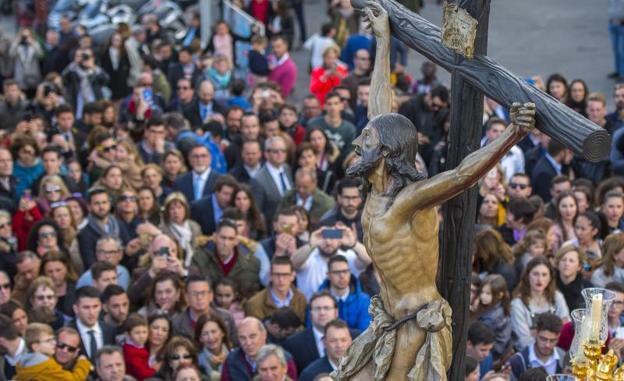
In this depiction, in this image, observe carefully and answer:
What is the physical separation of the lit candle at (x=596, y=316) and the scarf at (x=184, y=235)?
10.1 meters

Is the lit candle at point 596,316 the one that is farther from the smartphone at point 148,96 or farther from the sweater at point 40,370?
the smartphone at point 148,96

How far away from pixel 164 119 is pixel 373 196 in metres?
13.8

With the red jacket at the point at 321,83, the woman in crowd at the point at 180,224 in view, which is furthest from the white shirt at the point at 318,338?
the red jacket at the point at 321,83

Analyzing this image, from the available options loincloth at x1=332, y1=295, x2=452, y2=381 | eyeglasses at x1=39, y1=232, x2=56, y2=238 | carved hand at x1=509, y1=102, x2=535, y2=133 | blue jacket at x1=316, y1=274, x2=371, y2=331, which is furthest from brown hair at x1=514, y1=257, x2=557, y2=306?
carved hand at x1=509, y1=102, x2=535, y2=133

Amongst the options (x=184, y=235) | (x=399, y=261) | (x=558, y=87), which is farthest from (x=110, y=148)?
(x=399, y=261)

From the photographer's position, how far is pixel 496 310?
1370cm

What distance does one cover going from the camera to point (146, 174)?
1727 cm

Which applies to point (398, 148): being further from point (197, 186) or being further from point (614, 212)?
point (197, 186)

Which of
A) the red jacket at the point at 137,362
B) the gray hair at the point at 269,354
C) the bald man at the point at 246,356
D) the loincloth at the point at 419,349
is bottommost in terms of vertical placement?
the red jacket at the point at 137,362

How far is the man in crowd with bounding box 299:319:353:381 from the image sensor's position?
40.5 feet

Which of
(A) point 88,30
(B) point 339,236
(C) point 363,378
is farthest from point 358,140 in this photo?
(A) point 88,30

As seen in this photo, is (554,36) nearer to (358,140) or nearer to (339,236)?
(339,236)

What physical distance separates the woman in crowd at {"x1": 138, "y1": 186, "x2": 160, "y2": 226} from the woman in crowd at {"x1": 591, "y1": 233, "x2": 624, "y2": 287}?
4994 millimetres

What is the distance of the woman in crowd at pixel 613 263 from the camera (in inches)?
554
